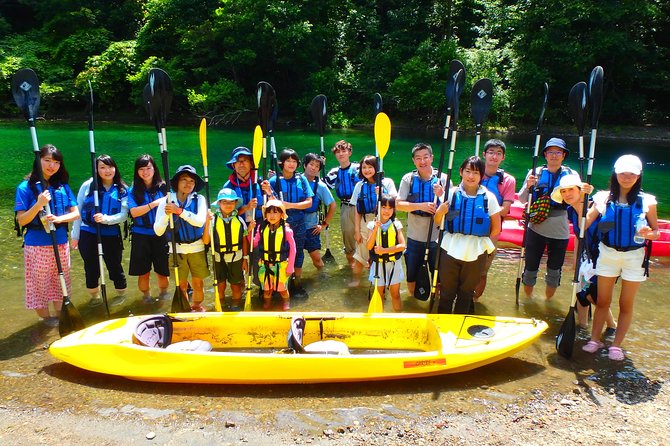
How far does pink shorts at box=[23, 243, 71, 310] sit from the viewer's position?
14.5ft

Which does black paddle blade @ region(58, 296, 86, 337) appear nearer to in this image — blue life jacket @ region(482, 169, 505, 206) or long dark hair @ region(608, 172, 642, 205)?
blue life jacket @ region(482, 169, 505, 206)

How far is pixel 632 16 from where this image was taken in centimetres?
2111

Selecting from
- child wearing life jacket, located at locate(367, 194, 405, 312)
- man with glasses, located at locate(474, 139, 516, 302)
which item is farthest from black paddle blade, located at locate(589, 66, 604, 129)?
child wearing life jacket, located at locate(367, 194, 405, 312)

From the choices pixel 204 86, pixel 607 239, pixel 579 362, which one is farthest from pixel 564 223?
pixel 204 86

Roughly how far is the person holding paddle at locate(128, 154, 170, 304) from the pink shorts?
2.00 ft

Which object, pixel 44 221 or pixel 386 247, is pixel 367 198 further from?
pixel 44 221

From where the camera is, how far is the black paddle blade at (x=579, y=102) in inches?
179

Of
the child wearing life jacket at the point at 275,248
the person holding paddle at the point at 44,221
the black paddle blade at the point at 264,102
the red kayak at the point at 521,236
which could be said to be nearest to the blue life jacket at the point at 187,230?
the child wearing life jacket at the point at 275,248

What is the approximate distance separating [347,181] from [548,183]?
7.48ft

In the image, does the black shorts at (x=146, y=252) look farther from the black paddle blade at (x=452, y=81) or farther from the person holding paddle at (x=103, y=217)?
the black paddle blade at (x=452, y=81)

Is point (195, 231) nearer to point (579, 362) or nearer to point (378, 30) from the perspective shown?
point (579, 362)

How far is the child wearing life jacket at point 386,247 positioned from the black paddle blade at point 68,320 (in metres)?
2.66

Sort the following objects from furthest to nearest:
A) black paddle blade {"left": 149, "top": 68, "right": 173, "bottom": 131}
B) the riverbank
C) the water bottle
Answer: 1. black paddle blade {"left": 149, "top": 68, "right": 173, "bottom": 131}
2. the water bottle
3. the riverbank

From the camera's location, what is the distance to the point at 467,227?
13.4ft
